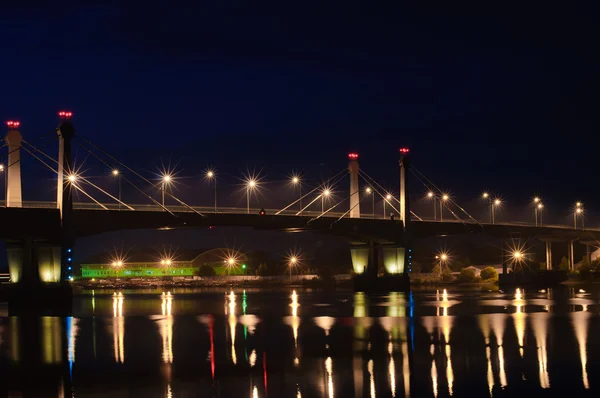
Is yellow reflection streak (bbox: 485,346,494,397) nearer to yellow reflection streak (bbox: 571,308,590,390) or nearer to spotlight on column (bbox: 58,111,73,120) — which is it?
yellow reflection streak (bbox: 571,308,590,390)

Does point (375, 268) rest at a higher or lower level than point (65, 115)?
lower

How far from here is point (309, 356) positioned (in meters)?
30.0

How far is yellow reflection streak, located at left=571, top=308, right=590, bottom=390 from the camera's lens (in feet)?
81.6

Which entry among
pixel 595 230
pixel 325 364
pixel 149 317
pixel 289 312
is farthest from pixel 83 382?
pixel 595 230

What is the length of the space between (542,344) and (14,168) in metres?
51.8

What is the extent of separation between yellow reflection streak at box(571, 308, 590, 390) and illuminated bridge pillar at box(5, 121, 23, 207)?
145 feet

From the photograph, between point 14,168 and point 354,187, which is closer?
point 14,168

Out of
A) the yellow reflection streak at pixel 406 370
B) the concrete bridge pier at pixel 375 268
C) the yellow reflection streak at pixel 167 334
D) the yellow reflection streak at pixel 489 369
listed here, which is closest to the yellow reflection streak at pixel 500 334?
the yellow reflection streak at pixel 489 369

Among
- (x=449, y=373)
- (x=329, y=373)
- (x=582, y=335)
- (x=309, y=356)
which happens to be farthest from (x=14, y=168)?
(x=449, y=373)

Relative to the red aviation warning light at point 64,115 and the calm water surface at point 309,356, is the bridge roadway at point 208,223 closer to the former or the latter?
the red aviation warning light at point 64,115

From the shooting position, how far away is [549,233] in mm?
134000

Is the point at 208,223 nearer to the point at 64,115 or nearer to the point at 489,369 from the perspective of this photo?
the point at 64,115

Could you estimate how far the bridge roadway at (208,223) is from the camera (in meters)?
69.2

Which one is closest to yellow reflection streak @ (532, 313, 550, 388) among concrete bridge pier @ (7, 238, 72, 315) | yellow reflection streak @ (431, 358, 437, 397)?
yellow reflection streak @ (431, 358, 437, 397)
